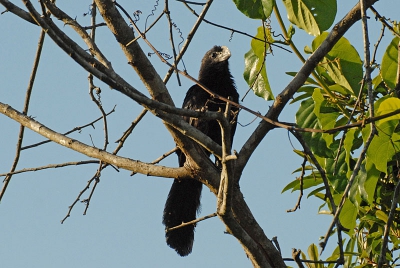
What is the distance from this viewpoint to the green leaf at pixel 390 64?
9.77 ft

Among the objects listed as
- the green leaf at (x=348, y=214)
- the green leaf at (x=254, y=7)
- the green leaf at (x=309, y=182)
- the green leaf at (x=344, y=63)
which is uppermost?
the green leaf at (x=254, y=7)

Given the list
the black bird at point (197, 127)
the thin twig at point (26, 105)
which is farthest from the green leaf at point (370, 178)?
the thin twig at point (26, 105)

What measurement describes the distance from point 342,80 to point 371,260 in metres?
1.10

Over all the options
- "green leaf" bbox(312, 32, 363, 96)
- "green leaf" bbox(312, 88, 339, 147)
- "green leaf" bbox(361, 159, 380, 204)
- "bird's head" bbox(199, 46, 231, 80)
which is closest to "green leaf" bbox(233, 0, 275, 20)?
"green leaf" bbox(312, 32, 363, 96)

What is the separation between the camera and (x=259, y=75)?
120 inches

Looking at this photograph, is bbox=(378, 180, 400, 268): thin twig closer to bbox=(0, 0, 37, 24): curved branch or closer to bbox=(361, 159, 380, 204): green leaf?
bbox=(361, 159, 380, 204): green leaf

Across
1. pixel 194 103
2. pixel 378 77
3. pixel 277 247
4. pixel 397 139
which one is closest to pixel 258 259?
pixel 277 247

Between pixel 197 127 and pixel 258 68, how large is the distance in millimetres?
2031

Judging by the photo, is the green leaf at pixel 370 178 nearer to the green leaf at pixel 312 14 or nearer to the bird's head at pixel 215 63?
the green leaf at pixel 312 14

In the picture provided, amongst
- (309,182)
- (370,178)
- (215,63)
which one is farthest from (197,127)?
(370,178)

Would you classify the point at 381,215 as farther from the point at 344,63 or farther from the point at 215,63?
the point at 215,63

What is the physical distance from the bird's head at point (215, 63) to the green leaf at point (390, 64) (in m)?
2.70

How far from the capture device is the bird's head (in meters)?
5.62

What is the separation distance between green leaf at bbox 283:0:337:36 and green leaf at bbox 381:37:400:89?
381mm
